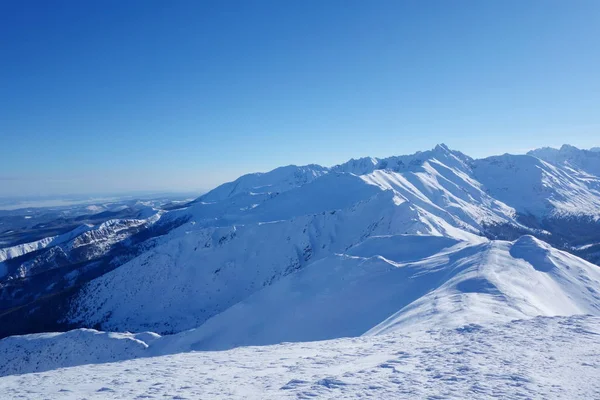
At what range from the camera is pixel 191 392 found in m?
14.7

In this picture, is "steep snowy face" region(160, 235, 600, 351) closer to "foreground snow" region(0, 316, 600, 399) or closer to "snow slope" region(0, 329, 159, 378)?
"foreground snow" region(0, 316, 600, 399)

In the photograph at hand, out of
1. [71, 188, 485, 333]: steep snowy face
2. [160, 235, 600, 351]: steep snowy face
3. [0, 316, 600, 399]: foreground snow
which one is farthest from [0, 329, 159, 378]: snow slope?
[0, 316, 600, 399]: foreground snow

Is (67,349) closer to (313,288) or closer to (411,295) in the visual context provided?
(313,288)

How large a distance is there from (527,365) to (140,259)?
114 metres

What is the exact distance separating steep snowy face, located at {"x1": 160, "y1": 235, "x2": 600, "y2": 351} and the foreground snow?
15.6ft

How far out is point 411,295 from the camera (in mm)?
37344

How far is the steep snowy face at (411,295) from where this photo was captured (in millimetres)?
28906

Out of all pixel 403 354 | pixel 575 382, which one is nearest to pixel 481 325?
pixel 403 354

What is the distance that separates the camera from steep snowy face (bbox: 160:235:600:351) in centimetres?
2891

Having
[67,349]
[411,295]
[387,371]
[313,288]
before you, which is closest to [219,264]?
[67,349]

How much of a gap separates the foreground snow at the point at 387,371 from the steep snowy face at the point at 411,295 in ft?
15.6

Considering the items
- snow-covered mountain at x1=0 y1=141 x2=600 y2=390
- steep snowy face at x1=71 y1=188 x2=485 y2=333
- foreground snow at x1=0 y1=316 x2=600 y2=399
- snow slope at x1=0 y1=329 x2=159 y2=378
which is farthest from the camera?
steep snowy face at x1=71 y1=188 x2=485 y2=333

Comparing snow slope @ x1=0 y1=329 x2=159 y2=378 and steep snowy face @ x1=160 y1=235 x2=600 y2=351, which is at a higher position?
steep snowy face @ x1=160 y1=235 x2=600 y2=351

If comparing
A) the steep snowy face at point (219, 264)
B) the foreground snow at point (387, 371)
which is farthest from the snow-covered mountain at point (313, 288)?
the foreground snow at point (387, 371)
